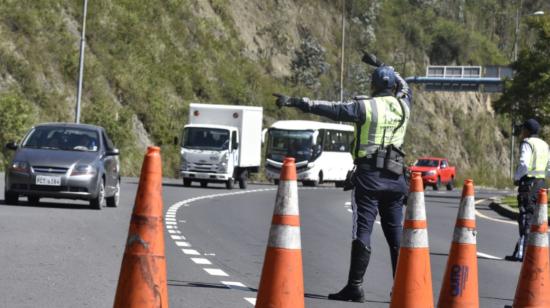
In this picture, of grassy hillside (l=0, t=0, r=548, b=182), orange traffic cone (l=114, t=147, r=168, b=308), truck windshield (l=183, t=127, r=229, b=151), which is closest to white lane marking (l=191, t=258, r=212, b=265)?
orange traffic cone (l=114, t=147, r=168, b=308)

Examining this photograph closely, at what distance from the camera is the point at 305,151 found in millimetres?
58406

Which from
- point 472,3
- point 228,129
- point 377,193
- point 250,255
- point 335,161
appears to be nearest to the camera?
point 377,193

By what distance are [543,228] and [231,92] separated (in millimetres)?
62440

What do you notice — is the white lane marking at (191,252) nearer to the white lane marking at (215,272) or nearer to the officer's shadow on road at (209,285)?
the white lane marking at (215,272)

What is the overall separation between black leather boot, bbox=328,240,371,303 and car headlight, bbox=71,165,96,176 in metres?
12.8

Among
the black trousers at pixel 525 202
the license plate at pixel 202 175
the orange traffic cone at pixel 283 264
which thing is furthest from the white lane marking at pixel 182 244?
the license plate at pixel 202 175

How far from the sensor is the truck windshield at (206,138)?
4534 cm

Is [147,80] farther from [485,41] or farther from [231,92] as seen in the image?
[485,41]

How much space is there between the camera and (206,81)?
2758 inches

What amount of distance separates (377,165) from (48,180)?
1305 centimetres

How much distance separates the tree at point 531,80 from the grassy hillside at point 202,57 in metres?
14.9

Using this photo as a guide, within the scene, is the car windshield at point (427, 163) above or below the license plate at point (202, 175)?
above

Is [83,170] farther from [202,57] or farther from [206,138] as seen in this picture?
[202,57]

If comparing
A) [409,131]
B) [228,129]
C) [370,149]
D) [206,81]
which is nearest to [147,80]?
[206,81]
